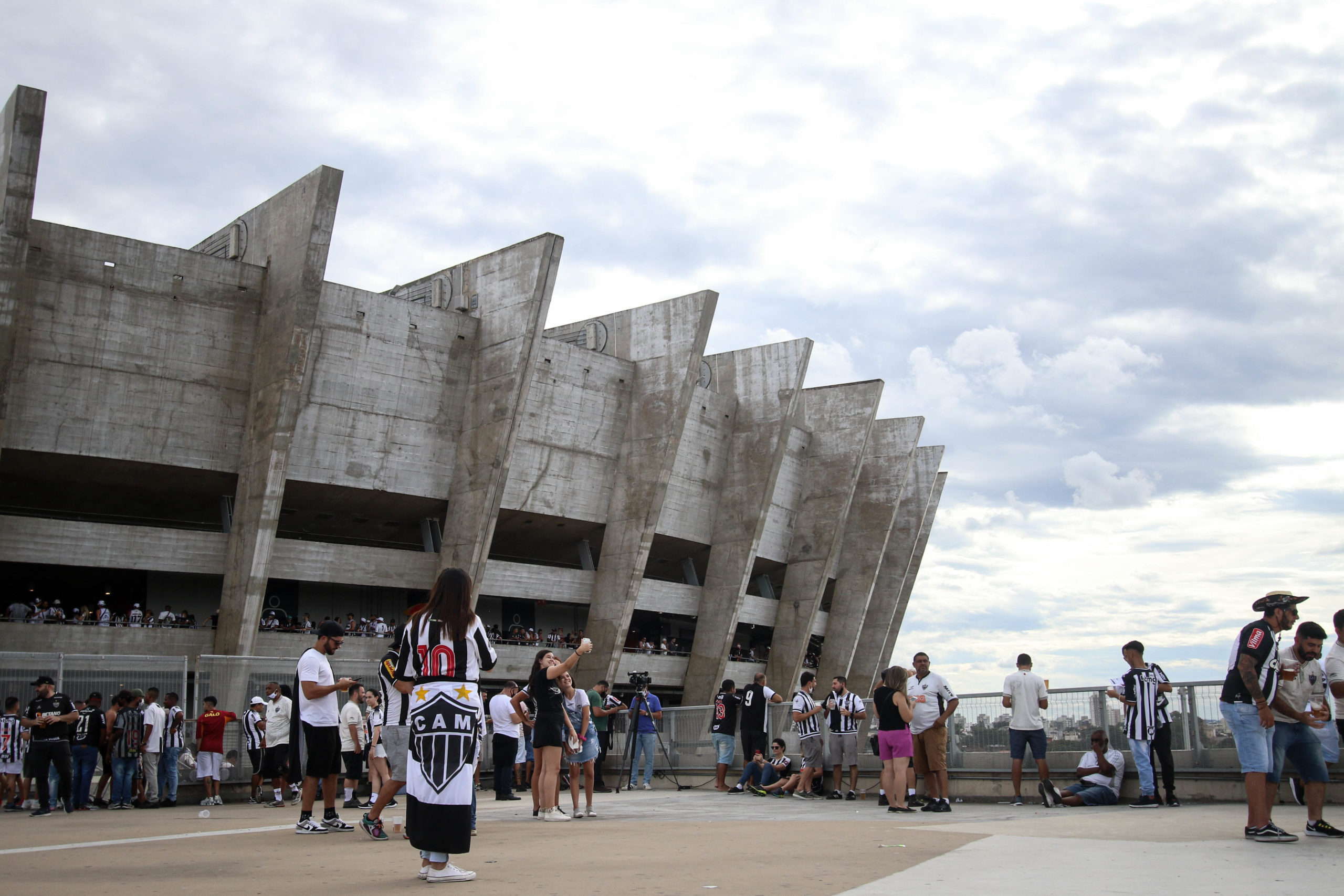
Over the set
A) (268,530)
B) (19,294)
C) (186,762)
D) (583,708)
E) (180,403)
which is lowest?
(186,762)

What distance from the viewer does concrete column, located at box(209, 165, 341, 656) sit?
77.5ft

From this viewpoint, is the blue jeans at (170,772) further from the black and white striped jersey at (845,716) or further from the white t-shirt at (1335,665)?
the white t-shirt at (1335,665)

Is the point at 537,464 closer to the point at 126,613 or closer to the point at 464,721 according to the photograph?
the point at 126,613

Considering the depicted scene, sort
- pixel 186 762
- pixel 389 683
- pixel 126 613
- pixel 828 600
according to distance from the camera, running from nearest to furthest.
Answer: pixel 389 683 < pixel 186 762 < pixel 126 613 < pixel 828 600

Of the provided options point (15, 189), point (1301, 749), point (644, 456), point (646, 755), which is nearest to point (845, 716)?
point (646, 755)

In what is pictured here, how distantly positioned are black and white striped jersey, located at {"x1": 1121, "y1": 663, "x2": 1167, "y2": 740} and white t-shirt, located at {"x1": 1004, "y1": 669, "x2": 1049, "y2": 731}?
0.93 meters

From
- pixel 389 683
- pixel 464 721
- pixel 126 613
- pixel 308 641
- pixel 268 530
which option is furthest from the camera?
pixel 126 613

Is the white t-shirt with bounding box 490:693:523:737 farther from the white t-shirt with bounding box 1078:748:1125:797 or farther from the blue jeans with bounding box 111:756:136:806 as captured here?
the white t-shirt with bounding box 1078:748:1125:797

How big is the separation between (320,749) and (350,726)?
132 inches

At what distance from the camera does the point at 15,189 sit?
2059 centimetres

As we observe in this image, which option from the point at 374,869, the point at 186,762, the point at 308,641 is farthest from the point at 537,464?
the point at 374,869

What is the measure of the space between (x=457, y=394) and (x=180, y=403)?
23.5 ft

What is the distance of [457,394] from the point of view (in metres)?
28.8

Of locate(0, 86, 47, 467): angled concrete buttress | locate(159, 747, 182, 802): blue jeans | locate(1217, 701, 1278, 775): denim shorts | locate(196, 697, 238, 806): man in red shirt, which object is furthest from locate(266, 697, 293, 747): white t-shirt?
locate(0, 86, 47, 467): angled concrete buttress
